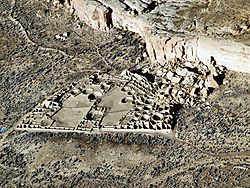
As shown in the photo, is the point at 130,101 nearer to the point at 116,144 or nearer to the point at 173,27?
the point at 116,144

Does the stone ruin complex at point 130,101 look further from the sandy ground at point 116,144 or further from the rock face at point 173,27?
the rock face at point 173,27

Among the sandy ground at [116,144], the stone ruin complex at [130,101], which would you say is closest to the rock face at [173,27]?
the stone ruin complex at [130,101]

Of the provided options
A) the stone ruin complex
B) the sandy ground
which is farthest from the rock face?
the sandy ground

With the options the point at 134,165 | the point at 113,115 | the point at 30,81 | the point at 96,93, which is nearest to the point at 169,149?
the point at 134,165

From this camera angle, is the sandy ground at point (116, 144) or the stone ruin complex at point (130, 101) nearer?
the sandy ground at point (116, 144)

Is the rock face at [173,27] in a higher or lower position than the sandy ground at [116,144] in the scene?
higher
